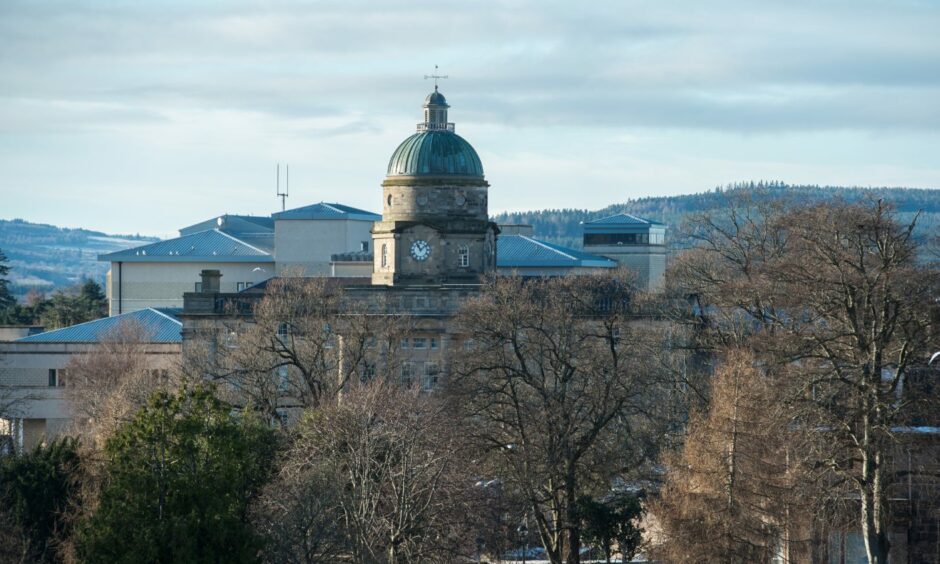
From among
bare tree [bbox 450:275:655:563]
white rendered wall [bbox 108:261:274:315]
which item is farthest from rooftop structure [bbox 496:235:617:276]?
bare tree [bbox 450:275:655:563]

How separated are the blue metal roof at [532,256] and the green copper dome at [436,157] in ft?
83.7

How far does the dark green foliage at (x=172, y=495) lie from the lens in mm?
47875

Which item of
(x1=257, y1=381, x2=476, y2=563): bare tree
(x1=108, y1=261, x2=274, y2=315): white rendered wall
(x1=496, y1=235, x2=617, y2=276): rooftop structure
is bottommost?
(x1=257, y1=381, x2=476, y2=563): bare tree

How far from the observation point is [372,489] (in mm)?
57281

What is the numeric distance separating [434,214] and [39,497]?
47010 mm

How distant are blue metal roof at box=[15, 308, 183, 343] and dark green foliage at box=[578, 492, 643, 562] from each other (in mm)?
51080

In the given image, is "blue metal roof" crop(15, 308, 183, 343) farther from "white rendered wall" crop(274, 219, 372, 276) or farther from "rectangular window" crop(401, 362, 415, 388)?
"white rendered wall" crop(274, 219, 372, 276)

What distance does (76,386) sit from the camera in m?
100

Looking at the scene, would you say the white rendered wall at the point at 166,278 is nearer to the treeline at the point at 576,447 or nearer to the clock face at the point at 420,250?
the clock face at the point at 420,250

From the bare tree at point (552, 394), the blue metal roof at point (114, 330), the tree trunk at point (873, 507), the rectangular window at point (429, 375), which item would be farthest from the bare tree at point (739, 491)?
the blue metal roof at point (114, 330)

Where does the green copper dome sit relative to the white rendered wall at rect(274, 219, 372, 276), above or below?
above

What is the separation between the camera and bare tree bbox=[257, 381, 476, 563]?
53781mm

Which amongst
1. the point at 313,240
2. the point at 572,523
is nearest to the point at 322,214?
the point at 313,240

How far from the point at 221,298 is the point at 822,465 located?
57.2m
